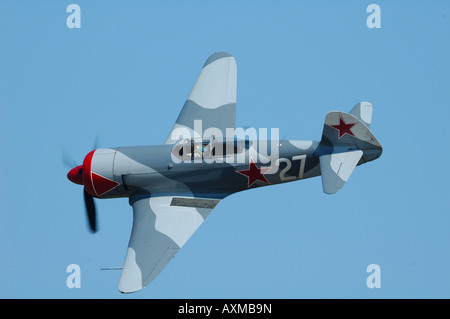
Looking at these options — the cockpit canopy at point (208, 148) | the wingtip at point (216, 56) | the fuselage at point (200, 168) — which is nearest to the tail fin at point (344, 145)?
the fuselage at point (200, 168)

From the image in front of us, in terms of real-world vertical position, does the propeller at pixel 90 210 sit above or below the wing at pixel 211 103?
below

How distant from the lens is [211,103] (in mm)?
23016

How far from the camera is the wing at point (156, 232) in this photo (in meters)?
19.2

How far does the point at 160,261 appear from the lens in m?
19.6

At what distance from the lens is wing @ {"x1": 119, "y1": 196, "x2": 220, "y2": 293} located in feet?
63.2

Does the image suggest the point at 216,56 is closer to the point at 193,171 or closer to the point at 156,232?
the point at 193,171

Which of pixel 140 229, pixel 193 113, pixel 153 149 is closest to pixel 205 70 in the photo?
pixel 193 113

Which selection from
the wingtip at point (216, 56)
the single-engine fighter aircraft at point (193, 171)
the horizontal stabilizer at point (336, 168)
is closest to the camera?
the horizontal stabilizer at point (336, 168)

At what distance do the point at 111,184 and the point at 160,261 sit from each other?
2727 millimetres

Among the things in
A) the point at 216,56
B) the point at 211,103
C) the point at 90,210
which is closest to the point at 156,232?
the point at 90,210

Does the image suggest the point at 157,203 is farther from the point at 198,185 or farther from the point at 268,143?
the point at 268,143

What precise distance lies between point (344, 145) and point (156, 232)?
4.73 metres

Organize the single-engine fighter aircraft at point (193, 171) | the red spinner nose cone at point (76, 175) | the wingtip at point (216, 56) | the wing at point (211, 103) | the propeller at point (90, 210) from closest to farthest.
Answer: the single-engine fighter aircraft at point (193, 171), the propeller at point (90, 210), the red spinner nose cone at point (76, 175), the wing at point (211, 103), the wingtip at point (216, 56)

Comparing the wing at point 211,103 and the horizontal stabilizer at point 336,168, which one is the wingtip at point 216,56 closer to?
the wing at point 211,103
